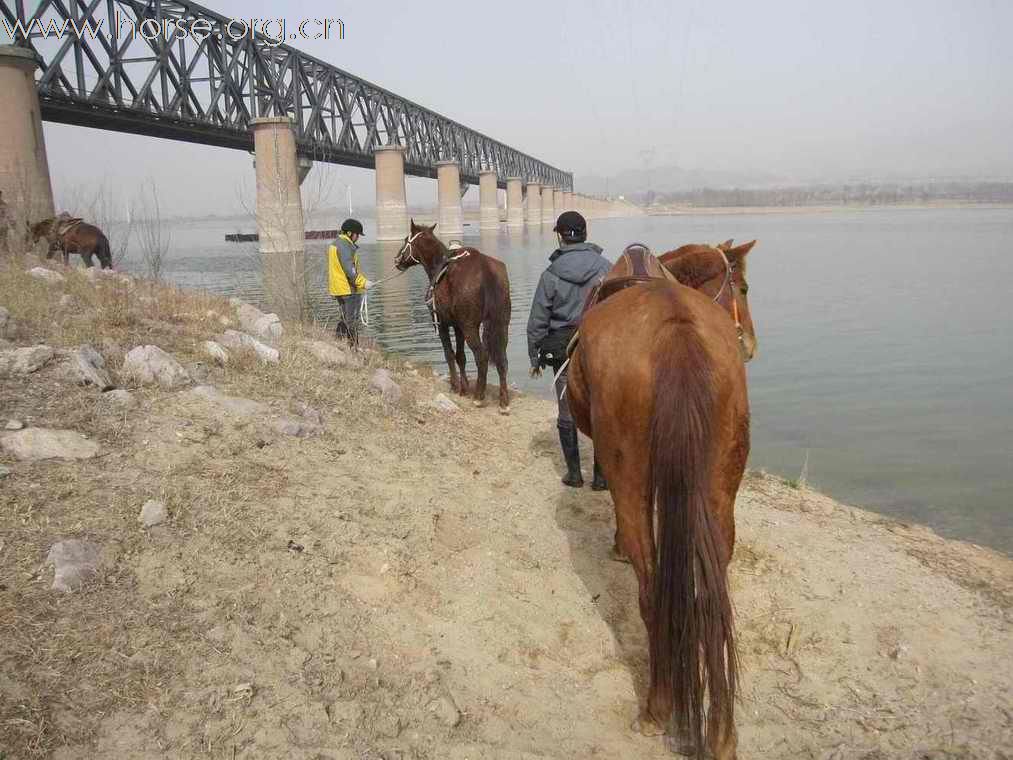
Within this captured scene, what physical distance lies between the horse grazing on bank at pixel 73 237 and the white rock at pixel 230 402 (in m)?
9.81

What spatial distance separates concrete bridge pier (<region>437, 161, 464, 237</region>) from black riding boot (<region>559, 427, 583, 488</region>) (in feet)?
232

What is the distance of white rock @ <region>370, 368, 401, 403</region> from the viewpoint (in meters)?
7.01

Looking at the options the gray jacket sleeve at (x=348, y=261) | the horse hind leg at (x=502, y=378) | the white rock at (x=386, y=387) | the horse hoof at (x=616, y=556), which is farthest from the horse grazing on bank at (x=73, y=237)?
the horse hoof at (x=616, y=556)

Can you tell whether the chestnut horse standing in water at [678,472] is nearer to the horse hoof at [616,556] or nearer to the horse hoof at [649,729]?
the horse hoof at [649,729]

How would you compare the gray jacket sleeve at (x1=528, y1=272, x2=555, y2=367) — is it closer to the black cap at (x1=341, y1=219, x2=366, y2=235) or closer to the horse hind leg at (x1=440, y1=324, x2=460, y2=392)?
→ the horse hind leg at (x1=440, y1=324, x2=460, y2=392)

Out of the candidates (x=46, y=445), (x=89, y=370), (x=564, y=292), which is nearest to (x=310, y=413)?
(x=89, y=370)

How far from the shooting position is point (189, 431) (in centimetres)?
475

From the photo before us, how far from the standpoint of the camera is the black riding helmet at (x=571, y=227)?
17.3 feet

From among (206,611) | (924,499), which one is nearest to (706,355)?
(206,611)

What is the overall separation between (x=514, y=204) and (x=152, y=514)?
106789 millimetres

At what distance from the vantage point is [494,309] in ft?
26.3

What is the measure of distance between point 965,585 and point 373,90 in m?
80.3

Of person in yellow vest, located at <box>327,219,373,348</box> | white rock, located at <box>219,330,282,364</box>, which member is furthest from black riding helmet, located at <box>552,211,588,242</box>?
person in yellow vest, located at <box>327,219,373,348</box>

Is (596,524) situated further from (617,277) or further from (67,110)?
(67,110)
